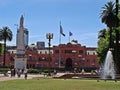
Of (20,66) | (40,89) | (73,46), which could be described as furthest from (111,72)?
(73,46)

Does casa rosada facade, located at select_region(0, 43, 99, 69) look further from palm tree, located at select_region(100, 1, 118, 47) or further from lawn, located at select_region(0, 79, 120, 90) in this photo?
lawn, located at select_region(0, 79, 120, 90)

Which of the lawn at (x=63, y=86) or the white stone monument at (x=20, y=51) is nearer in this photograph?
the lawn at (x=63, y=86)

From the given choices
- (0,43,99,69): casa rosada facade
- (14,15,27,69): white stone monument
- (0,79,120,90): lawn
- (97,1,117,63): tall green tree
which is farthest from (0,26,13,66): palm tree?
(0,79,120,90): lawn

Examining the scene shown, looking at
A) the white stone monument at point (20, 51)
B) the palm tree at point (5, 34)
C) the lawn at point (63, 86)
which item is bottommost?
the lawn at point (63, 86)

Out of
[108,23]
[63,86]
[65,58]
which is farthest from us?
[65,58]

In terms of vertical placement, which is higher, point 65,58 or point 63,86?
point 65,58

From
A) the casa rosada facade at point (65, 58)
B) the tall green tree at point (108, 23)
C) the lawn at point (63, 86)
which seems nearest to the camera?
the lawn at point (63, 86)

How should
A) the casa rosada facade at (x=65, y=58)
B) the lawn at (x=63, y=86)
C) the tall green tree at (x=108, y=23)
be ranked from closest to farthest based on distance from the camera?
the lawn at (x=63, y=86)
the tall green tree at (x=108, y=23)
the casa rosada facade at (x=65, y=58)

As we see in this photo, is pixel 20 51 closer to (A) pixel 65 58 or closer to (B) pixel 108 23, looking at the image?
(B) pixel 108 23

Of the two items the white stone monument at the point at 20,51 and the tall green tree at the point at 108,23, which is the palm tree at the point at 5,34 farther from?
the tall green tree at the point at 108,23

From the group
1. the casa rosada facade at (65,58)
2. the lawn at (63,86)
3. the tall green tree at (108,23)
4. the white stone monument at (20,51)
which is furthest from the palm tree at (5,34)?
the lawn at (63,86)

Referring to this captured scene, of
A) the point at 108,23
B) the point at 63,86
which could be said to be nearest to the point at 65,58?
the point at 108,23

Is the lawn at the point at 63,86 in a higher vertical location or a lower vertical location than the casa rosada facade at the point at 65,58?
lower

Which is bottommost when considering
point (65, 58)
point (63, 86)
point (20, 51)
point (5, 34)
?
point (63, 86)
